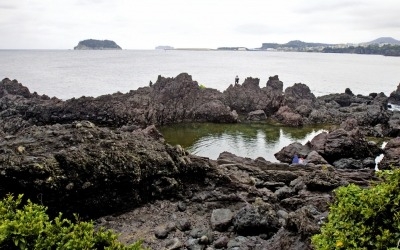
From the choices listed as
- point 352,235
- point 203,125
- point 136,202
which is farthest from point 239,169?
point 203,125

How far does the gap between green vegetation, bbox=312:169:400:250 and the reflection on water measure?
112ft

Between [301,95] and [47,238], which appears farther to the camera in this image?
[301,95]

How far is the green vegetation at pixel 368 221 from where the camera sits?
7.08 m

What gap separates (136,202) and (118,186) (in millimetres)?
1197

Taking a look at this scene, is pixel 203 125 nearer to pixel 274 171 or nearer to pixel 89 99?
pixel 89 99

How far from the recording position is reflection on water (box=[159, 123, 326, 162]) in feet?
149

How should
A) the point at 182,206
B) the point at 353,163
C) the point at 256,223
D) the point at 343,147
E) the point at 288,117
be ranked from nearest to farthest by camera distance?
the point at 256,223, the point at 182,206, the point at 353,163, the point at 343,147, the point at 288,117

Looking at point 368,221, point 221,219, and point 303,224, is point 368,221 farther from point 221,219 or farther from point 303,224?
point 221,219

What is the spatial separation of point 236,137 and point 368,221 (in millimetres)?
45535

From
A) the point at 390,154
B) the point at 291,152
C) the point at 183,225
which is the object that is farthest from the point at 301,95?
the point at 183,225

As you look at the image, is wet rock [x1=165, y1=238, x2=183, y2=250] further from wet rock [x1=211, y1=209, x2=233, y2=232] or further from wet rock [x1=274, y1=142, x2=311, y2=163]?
wet rock [x1=274, y1=142, x2=311, y2=163]

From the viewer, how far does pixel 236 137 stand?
2088 inches

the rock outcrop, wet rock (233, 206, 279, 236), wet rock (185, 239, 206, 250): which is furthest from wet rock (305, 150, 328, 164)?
wet rock (185, 239, 206, 250)

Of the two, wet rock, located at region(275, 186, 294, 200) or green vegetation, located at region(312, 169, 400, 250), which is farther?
wet rock, located at region(275, 186, 294, 200)
